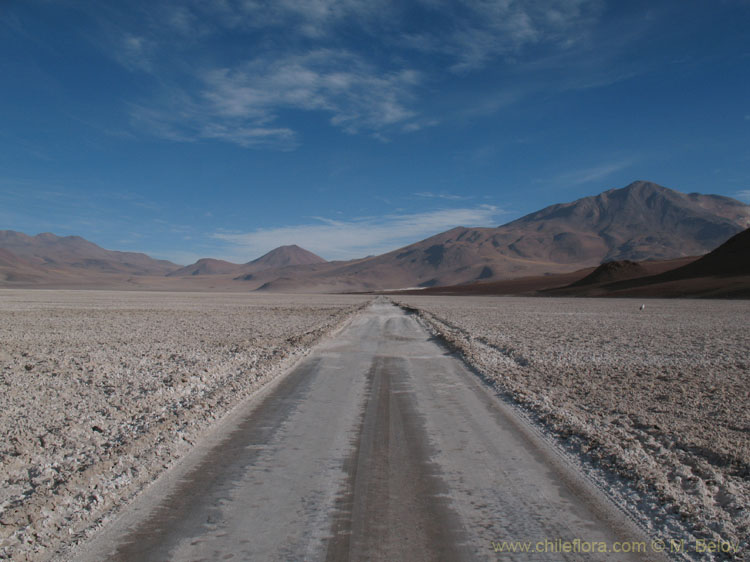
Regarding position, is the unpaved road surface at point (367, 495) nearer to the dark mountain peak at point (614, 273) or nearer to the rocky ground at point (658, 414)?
the rocky ground at point (658, 414)

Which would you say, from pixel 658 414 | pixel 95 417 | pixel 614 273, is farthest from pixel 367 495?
pixel 614 273

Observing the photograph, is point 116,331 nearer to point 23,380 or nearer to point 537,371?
point 23,380

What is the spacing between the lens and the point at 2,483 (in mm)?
4836

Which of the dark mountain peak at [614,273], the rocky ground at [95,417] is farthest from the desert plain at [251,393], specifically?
the dark mountain peak at [614,273]

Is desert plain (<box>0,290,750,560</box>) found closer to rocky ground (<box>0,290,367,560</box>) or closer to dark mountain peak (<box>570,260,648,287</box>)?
rocky ground (<box>0,290,367,560</box>)

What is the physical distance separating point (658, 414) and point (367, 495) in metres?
5.30

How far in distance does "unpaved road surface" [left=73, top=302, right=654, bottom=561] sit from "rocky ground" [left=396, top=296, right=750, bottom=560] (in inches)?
21.0

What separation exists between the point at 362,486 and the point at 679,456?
363 centimetres

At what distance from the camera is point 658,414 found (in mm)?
7598

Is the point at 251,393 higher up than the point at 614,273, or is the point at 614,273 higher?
the point at 614,273

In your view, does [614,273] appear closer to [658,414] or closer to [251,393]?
[658,414]

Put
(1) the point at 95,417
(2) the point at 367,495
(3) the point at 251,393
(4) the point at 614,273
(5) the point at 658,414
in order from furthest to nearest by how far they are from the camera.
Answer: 1. (4) the point at 614,273
2. (3) the point at 251,393
3. (5) the point at 658,414
4. (1) the point at 95,417
5. (2) the point at 367,495

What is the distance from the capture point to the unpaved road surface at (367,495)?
365 cm

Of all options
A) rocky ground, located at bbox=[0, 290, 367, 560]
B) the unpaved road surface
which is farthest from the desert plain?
the unpaved road surface
